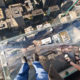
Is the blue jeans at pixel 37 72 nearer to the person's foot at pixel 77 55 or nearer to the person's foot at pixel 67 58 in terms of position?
the person's foot at pixel 67 58

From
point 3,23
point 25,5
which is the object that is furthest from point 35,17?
point 3,23

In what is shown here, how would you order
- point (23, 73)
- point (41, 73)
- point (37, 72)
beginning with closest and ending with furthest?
point (41, 73) < point (37, 72) < point (23, 73)

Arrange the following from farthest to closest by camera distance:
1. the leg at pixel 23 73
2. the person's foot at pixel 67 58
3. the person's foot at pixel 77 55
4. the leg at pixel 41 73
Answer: the person's foot at pixel 77 55 → the person's foot at pixel 67 58 → the leg at pixel 23 73 → the leg at pixel 41 73

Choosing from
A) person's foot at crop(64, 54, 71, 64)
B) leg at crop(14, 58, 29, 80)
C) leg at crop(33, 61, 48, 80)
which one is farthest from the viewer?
person's foot at crop(64, 54, 71, 64)

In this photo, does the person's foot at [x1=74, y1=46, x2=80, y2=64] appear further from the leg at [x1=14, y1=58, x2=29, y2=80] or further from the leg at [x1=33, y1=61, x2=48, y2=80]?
the leg at [x1=14, y1=58, x2=29, y2=80]

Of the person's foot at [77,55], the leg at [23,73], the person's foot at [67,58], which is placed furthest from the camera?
the person's foot at [77,55]

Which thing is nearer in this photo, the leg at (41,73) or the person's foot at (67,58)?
the leg at (41,73)

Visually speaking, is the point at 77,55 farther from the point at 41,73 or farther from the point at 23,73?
the point at 23,73

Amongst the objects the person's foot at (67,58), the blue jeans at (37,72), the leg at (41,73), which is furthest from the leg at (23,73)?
the person's foot at (67,58)

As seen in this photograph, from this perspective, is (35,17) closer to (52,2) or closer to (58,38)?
(52,2)

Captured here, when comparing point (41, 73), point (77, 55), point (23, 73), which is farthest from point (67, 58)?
point (23, 73)

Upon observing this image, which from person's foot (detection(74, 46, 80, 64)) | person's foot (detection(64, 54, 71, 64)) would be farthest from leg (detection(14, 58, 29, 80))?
person's foot (detection(74, 46, 80, 64))
